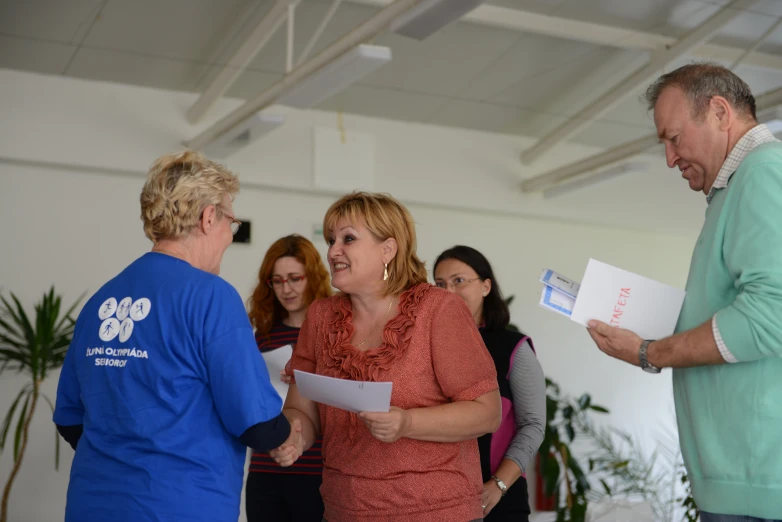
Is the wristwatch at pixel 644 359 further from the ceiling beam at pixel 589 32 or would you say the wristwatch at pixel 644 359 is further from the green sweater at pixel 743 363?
the ceiling beam at pixel 589 32

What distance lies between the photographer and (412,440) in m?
1.93

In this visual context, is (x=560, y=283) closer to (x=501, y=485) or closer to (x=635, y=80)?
(x=501, y=485)

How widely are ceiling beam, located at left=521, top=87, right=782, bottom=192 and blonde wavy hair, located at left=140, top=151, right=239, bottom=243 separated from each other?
4.06 meters

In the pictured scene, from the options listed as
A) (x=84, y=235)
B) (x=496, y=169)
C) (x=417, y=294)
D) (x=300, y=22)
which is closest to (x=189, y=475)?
(x=417, y=294)

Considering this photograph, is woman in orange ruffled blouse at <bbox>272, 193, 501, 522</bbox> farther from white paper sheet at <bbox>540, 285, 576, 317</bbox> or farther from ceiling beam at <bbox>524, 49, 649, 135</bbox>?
ceiling beam at <bbox>524, 49, 649, 135</bbox>

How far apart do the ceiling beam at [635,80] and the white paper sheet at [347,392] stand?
4.43 m

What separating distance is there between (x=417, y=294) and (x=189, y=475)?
29.1 inches

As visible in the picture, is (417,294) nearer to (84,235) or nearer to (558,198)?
(84,235)

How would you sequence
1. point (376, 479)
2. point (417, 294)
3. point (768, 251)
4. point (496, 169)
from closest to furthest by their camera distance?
point (768, 251) → point (376, 479) → point (417, 294) → point (496, 169)

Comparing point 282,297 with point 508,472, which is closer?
point 508,472

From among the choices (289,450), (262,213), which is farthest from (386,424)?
(262,213)

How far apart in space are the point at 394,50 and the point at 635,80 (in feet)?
6.02

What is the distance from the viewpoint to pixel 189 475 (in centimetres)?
167

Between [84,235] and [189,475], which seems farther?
[84,235]
